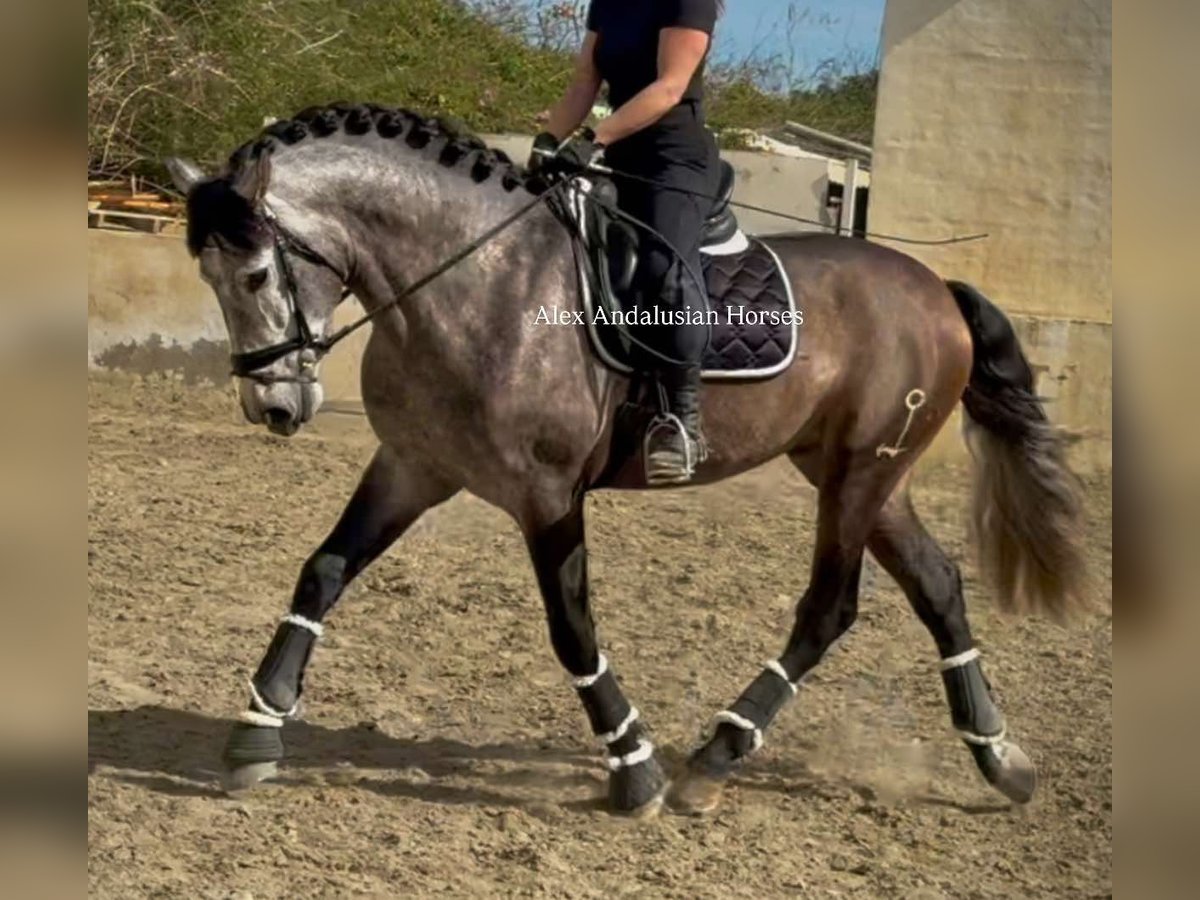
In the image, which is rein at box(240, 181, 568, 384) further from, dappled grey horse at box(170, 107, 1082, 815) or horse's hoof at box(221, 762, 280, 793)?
horse's hoof at box(221, 762, 280, 793)

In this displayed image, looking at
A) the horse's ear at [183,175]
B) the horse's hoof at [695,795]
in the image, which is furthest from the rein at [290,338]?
the horse's hoof at [695,795]

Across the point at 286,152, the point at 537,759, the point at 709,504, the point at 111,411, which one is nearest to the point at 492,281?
the point at 286,152

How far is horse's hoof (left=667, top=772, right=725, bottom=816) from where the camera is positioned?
4.13 m

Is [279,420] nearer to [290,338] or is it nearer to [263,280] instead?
[290,338]

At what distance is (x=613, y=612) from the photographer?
19.3ft

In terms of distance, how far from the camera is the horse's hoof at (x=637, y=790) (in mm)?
4051

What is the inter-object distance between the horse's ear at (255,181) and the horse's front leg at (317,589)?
840 mm

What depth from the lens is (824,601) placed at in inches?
169

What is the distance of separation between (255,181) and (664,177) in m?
1.09

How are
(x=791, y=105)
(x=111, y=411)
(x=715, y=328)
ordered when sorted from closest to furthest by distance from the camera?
(x=715, y=328)
(x=111, y=411)
(x=791, y=105)

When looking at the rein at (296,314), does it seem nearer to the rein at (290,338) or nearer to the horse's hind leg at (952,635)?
the rein at (290,338)

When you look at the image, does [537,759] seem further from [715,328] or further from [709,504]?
[709,504]

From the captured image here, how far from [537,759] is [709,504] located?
3.26m
